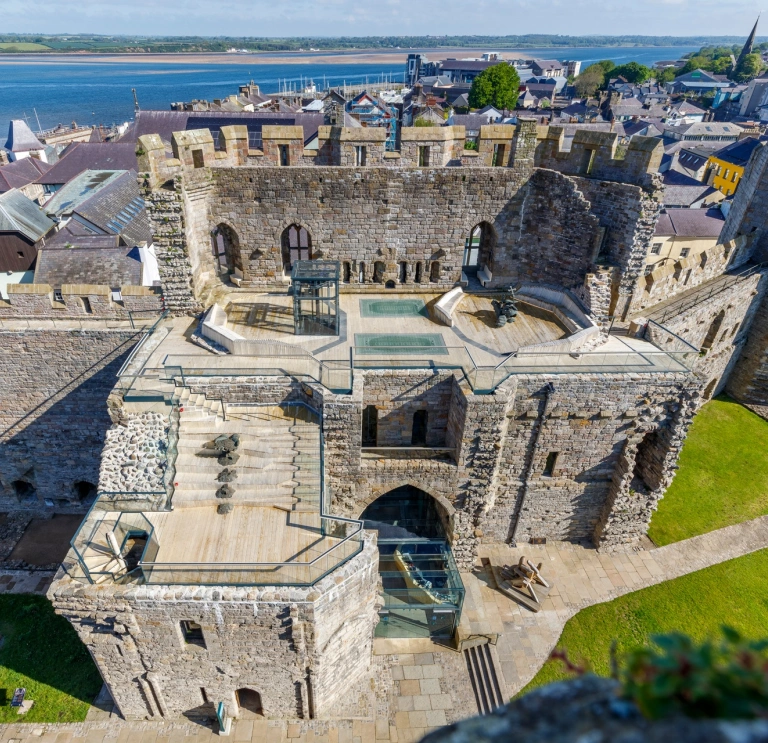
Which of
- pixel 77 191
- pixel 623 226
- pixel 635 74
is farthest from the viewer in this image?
pixel 635 74

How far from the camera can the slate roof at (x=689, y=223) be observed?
123 ft

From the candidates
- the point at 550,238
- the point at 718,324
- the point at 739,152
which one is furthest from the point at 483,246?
the point at 739,152

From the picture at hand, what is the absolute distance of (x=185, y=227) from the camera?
53.1ft

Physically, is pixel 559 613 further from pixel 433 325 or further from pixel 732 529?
pixel 433 325

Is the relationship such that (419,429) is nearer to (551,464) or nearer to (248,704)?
(551,464)

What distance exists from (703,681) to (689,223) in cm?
4334

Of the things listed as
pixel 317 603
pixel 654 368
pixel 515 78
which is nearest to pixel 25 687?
pixel 317 603

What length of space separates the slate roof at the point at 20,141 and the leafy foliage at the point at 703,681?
72963 millimetres

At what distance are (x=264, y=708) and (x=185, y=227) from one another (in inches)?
538

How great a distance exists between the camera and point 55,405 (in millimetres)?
18078

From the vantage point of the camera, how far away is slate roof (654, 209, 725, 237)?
1475 inches

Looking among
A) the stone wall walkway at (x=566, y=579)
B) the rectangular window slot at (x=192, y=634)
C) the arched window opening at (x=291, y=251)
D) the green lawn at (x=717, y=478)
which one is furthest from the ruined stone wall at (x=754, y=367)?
the rectangular window slot at (x=192, y=634)

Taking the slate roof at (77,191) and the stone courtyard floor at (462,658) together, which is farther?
the slate roof at (77,191)

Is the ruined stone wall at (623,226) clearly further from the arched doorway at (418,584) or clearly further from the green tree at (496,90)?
the green tree at (496,90)
